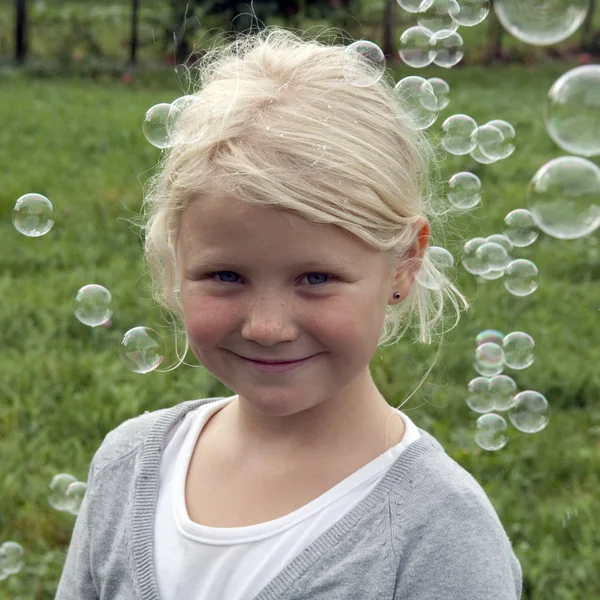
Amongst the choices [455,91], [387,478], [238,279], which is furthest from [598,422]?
[455,91]

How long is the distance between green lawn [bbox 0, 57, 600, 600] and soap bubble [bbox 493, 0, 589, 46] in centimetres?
49

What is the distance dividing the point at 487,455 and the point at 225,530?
1.76 meters

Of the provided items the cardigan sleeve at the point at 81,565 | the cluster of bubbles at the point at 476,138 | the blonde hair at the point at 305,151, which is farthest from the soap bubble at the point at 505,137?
the cardigan sleeve at the point at 81,565

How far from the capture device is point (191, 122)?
5.55 feet

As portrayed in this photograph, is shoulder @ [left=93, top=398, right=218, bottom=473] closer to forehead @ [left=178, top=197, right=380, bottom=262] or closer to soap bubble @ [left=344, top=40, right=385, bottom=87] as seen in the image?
forehead @ [left=178, top=197, right=380, bottom=262]

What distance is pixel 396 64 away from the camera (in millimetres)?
12102

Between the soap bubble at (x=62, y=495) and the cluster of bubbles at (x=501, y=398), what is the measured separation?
3.60 feet

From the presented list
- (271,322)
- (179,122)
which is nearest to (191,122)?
(179,122)

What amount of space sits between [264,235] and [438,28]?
1.10m

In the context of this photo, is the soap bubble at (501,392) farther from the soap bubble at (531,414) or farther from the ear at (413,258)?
the ear at (413,258)

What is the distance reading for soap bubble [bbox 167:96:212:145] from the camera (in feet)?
5.37

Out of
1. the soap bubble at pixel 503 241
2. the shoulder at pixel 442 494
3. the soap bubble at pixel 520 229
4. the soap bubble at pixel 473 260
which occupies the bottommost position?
the shoulder at pixel 442 494

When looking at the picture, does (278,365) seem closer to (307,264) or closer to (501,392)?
(307,264)

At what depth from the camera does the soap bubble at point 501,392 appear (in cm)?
263
